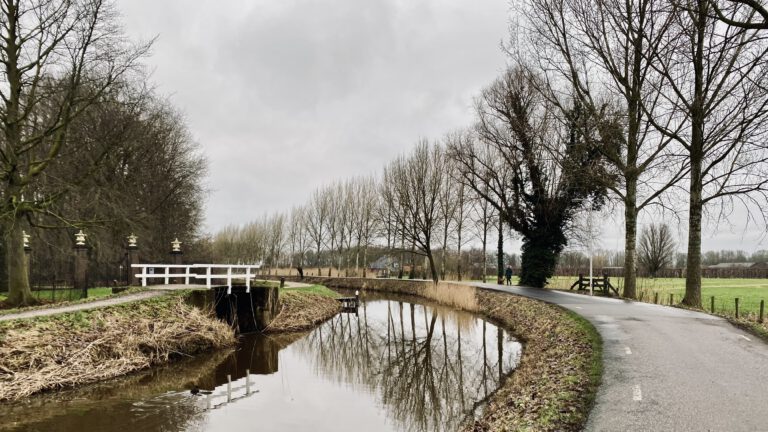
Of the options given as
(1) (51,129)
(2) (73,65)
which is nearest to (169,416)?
(1) (51,129)

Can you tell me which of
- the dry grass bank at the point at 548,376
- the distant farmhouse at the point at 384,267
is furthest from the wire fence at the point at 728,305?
the distant farmhouse at the point at 384,267

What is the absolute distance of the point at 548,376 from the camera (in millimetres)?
9109

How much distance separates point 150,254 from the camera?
31.8 m

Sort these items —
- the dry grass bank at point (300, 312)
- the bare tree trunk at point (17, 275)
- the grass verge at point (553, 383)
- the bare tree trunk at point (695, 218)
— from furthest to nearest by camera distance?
Answer: the dry grass bank at point (300, 312) < the bare tree trunk at point (695, 218) < the bare tree trunk at point (17, 275) < the grass verge at point (553, 383)

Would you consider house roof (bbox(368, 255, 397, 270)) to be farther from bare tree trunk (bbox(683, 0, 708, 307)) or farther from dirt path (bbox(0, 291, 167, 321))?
dirt path (bbox(0, 291, 167, 321))

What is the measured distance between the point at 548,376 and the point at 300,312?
1532 cm

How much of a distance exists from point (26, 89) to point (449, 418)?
22239 millimetres

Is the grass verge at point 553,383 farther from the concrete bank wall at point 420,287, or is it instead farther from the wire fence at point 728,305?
the concrete bank wall at point 420,287

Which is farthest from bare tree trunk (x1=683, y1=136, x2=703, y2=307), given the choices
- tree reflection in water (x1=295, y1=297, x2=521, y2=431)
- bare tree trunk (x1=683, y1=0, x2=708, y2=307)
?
tree reflection in water (x1=295, y1=297, x2=521, y2=431)

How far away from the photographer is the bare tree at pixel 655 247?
55719 mm

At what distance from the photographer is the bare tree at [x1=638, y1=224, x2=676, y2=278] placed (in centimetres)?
5572

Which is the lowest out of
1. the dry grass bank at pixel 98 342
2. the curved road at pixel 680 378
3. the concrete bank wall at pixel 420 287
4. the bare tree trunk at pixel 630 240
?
the concrete bank wall at pixel 420 287

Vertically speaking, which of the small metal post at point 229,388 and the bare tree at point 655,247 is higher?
the bare tree at point 655,247

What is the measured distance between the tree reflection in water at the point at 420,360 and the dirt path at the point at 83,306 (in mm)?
5490
